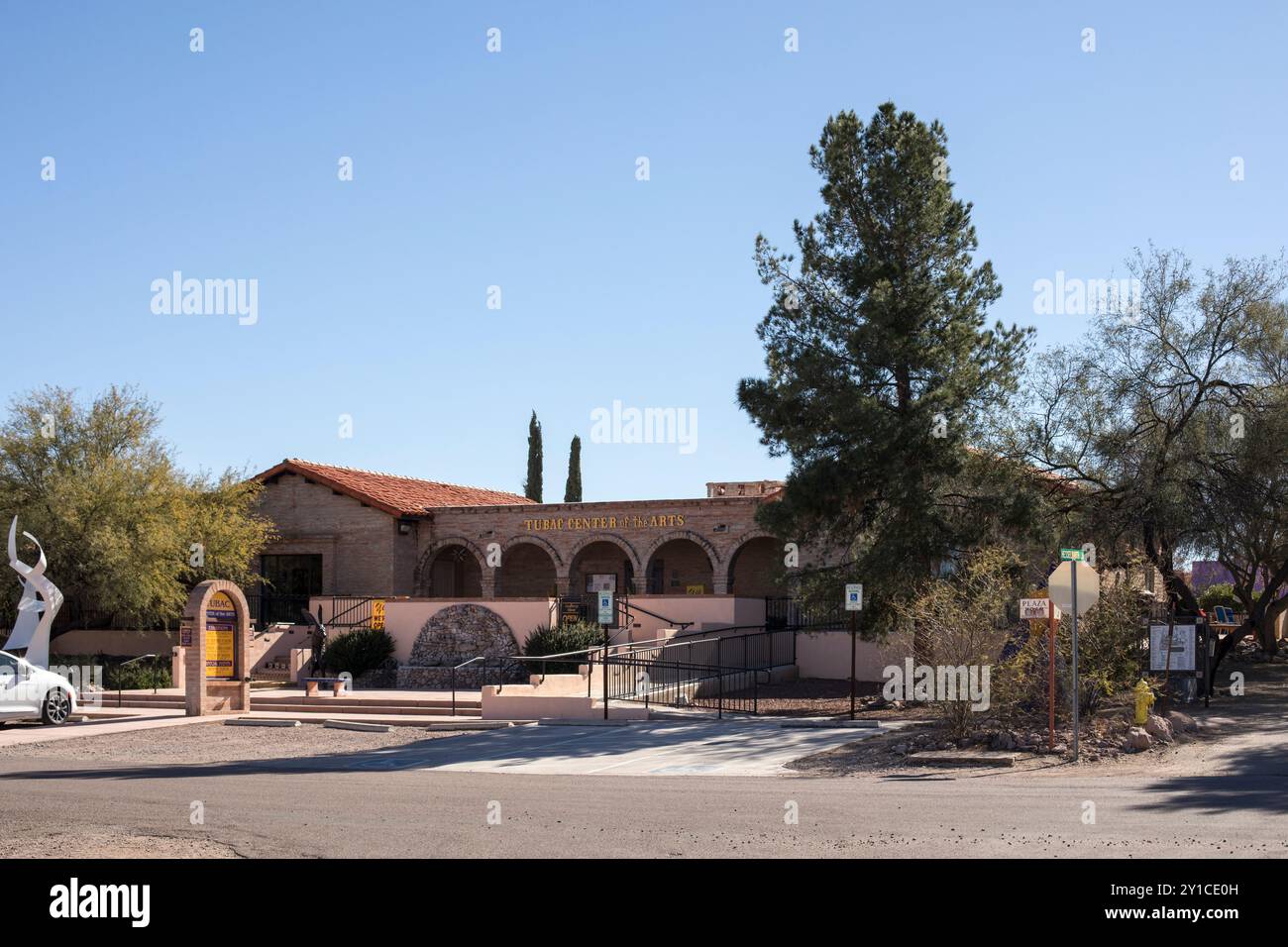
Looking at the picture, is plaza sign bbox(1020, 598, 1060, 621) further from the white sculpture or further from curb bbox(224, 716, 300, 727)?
the white sculpture

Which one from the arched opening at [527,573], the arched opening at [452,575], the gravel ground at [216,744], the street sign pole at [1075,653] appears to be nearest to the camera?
the street sign pole at [1075,653]

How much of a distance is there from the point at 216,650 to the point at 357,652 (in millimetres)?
6264

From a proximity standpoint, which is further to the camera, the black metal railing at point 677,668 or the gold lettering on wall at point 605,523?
the gold lettering on wall at point 605,523

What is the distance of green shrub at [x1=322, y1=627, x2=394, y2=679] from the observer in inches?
1198

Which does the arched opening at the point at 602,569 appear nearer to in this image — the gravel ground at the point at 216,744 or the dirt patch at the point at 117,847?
the gravel ground at the point at 216,744

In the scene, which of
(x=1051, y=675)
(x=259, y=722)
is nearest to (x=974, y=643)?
(x=1051, y=675)

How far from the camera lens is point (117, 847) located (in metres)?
9.56

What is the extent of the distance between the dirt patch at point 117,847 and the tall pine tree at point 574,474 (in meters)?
45.0

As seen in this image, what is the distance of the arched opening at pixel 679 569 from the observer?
127 feet

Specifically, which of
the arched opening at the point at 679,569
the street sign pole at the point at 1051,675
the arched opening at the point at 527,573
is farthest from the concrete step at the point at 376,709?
the arched opening at the point at 527,573

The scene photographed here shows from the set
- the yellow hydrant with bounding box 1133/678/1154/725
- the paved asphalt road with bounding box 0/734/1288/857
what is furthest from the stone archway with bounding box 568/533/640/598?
the paved asphalt road with bounding box 0/734/1288/857

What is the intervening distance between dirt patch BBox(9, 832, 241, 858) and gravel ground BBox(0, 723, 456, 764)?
7387 mm
